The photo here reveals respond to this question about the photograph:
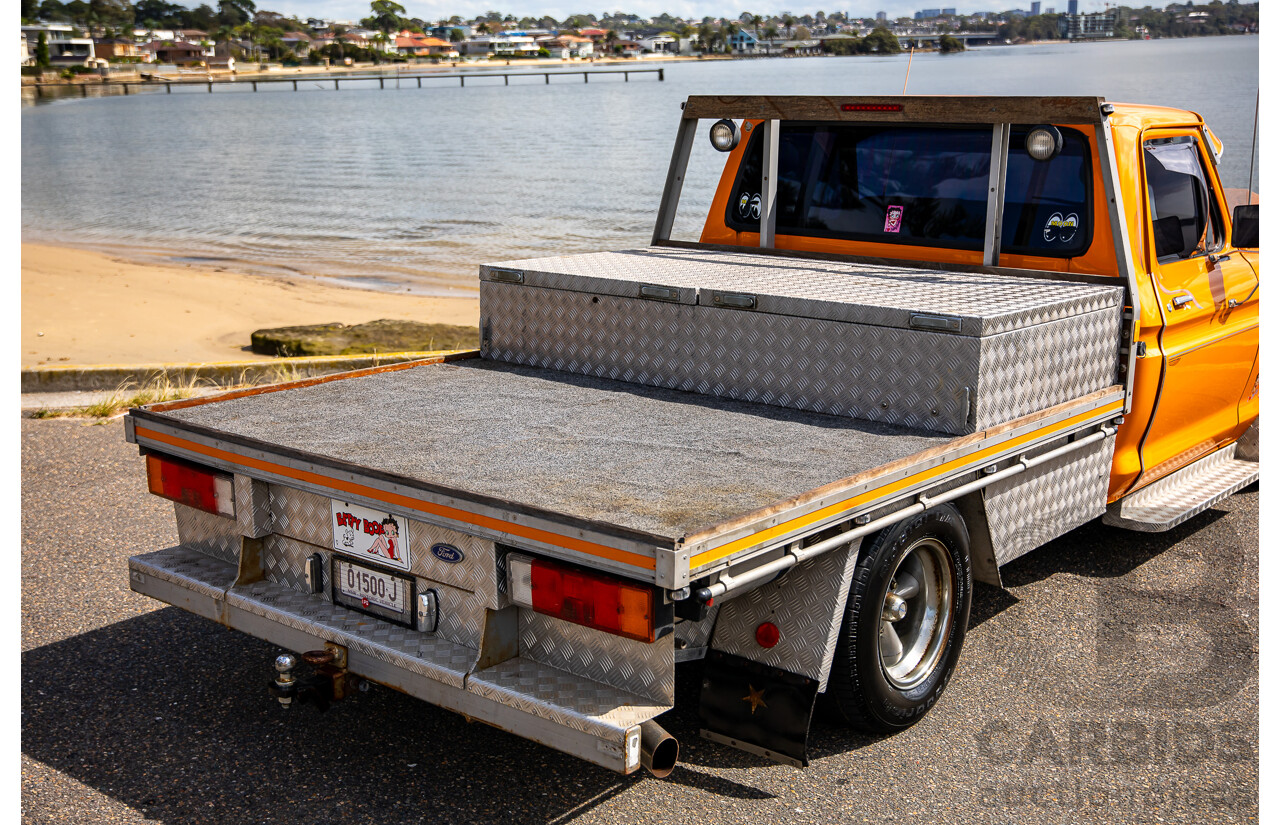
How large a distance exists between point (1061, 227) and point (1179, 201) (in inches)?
31.2

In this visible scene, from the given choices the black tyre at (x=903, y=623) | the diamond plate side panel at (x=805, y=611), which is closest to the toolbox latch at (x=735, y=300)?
the black tyre at (x=903, y=623)

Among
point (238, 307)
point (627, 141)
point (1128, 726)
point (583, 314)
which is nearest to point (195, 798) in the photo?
point (583, 314)

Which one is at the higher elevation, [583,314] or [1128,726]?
[583,314]

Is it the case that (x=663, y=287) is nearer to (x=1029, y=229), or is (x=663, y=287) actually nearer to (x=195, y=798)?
(x=1029, y=229)

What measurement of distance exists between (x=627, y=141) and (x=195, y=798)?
2041 inches

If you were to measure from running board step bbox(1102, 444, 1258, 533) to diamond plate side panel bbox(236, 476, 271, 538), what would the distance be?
12.1ft

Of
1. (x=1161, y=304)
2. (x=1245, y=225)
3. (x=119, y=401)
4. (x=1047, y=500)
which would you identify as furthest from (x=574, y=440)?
(x=119, y=401)

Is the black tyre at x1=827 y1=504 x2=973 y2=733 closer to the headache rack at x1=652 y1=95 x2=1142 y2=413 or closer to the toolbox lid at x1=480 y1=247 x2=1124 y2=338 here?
the toolbox lid at x1=480 y1=247 x2=1124 y2=338

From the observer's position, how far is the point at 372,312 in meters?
16.0

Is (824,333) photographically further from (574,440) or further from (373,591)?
(373,591)

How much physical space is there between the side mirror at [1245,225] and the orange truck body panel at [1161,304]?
113mm

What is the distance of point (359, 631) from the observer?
11.7ft

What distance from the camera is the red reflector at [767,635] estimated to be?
353 centimetres

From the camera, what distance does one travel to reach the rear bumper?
3059mm
